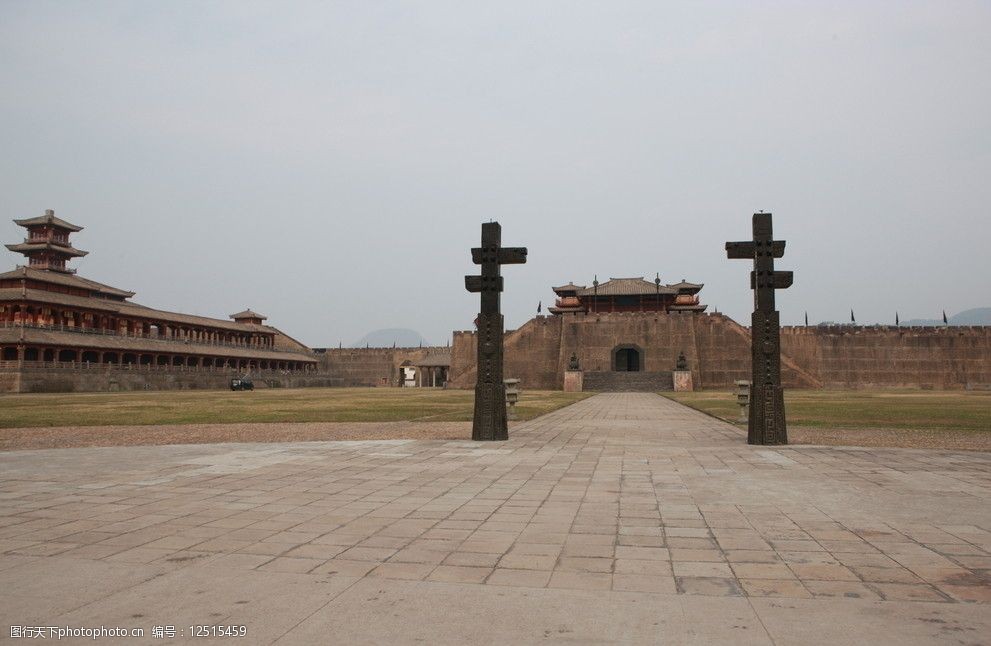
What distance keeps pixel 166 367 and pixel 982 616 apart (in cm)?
5615

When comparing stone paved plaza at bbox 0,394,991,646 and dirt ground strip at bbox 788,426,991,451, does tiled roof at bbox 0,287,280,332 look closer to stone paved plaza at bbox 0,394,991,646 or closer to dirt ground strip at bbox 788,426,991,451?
stone paved plaza at bbox 0,394,991,646

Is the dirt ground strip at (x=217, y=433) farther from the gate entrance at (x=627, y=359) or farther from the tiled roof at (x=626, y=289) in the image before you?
A: the tiled roof at (x=626, y=289)

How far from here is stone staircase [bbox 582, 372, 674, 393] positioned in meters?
48.3

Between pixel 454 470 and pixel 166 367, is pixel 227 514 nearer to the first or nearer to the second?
pixel 454 470

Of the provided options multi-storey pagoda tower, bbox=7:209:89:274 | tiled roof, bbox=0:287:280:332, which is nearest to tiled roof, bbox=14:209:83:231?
multi-storey pagoda tower, bbox=7:209:89:274

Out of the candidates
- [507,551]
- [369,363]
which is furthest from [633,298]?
[507,551]

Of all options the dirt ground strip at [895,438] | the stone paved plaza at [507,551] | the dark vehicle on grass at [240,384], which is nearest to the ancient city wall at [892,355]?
the dirt ground strip at [895,438]

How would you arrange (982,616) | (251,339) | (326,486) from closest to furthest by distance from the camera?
(982,616) → (326,486) → (251,339)

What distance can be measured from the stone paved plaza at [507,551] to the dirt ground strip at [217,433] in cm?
358

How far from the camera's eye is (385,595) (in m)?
3.63

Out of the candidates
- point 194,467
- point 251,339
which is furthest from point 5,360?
point 194,467

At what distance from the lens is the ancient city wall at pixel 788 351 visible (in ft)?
171

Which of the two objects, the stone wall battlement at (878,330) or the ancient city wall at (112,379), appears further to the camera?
the stone wall battlement at (878,330)

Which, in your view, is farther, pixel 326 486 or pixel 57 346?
pixel 57 346
